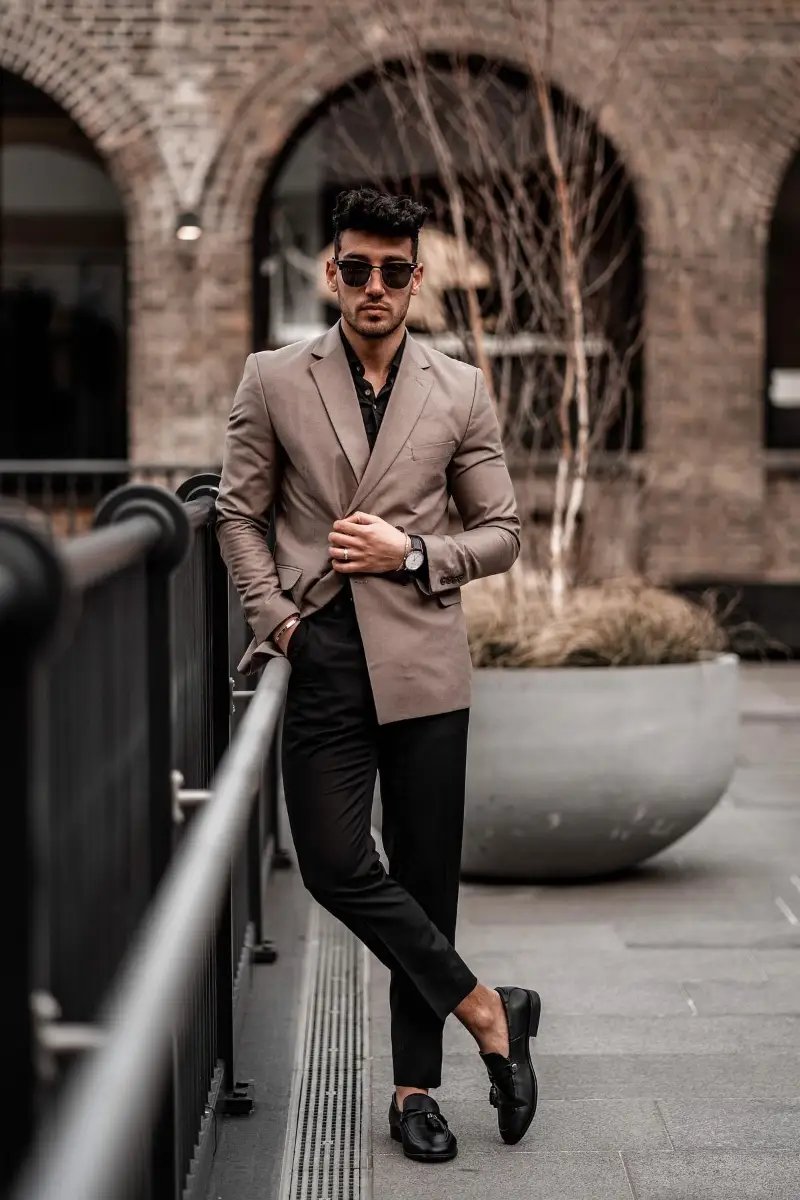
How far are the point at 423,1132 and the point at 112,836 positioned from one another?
1.78 metres

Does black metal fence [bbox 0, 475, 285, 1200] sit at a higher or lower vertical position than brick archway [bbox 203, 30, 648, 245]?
lower

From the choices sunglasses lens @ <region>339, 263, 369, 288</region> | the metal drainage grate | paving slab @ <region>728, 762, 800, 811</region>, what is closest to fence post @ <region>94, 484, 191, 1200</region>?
the metal drainage grate

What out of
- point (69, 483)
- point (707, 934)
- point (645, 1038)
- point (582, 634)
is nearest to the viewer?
point (645, 1038)

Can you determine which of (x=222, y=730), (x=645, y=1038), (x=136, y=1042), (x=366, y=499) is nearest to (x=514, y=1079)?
(x=645, y=1038)

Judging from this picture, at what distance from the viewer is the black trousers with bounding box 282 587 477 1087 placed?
386cm

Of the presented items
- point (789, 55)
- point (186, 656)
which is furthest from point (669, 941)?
point (789, 55)

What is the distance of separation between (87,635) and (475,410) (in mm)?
1920

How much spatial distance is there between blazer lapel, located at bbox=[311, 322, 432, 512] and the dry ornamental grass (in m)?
2.65

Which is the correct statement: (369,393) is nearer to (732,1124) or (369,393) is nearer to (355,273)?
(355,273)

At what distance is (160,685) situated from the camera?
9.34 feet

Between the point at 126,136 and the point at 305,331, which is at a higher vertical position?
the point at 126,136

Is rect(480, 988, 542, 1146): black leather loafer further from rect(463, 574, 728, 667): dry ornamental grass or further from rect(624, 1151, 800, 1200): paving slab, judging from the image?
rect(463, 574, 728, 667): dry ornamental grass

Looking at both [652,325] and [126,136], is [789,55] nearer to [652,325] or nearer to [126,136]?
[652,325]

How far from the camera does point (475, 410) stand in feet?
13.2
